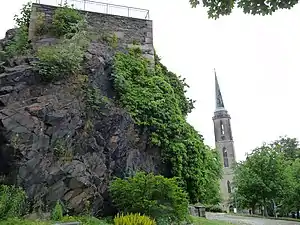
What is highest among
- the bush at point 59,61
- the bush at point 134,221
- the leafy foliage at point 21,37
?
the leafy foliage at point 21,37

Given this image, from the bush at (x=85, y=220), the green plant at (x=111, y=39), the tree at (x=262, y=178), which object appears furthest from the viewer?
the tree at (x=262, y=178)

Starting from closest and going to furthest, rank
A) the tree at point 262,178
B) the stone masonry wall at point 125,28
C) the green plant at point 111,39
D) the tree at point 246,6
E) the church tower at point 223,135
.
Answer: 1. the tree at point 246,6
2. the green plant at point 111,39
3. the stone masonry wall at point 125,28
4. the tree at point 262,178
5. the church tower at point 223,135

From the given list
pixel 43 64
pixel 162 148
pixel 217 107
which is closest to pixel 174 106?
pixel 162 148

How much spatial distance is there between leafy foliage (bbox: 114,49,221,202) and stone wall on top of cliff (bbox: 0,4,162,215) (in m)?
0.37

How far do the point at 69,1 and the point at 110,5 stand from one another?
176 centimetres

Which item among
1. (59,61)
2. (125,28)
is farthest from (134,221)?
(125,28)

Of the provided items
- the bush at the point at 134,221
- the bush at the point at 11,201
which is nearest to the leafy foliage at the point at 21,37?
the bush at the point at 11,201

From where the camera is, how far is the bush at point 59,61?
29.6 ft

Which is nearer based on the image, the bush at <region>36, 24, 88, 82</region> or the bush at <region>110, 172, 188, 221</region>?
the bush at <region>110, 172, 188, 221</region>

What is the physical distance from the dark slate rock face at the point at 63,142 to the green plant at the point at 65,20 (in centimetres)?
181

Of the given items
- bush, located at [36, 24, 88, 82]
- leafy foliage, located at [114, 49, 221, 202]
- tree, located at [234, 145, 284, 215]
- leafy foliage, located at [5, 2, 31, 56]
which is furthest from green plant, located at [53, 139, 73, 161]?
tree, located at [234, 145, 284, 215]

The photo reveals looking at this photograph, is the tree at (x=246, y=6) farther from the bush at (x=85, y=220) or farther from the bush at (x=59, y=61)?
the bush at (x=59, y=61)

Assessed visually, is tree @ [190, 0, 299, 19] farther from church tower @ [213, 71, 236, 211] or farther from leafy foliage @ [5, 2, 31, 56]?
church tower @ [213, 71, 236, 211]

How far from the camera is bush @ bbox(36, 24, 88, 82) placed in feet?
29.6
